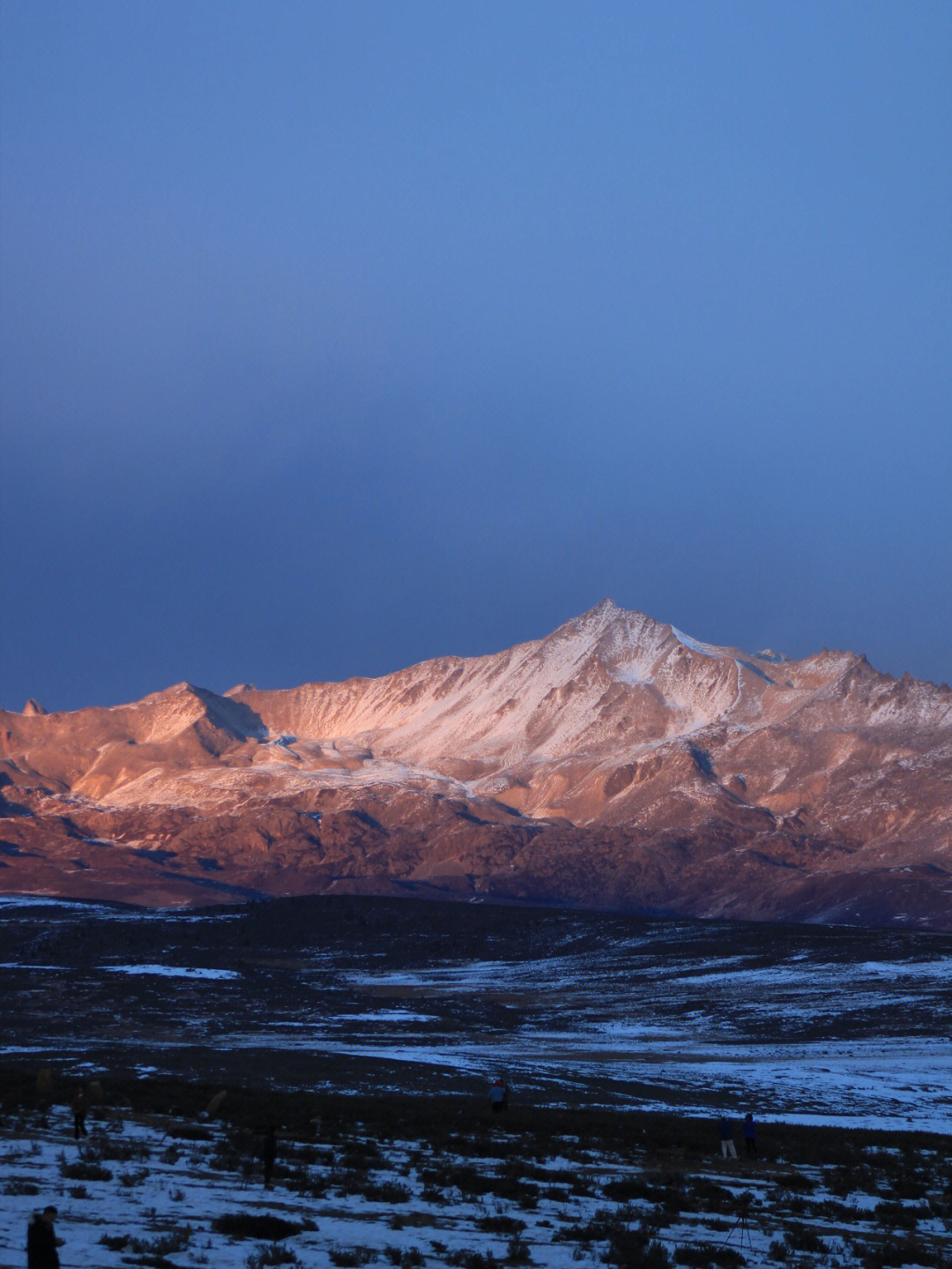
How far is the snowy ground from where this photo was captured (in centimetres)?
2256

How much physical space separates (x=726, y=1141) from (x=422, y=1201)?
49.8ft

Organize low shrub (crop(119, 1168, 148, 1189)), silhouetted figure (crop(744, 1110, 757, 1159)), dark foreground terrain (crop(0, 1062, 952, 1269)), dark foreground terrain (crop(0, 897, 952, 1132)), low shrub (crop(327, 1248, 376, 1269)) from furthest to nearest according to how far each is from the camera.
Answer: dark foreground terrain (crop(0, 897, 952, 1132)) → silhouetted figure (crop(744, 1110, 757, 1159)) → low shrub (crop(119, 1168, 148, 1189)) → dark foreground terrain (crop(0, 1062, 952, 1269)) → low shrub (crop(327, 1248, 376, 1269))

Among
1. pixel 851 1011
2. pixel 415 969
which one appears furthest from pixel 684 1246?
pixel 415 969

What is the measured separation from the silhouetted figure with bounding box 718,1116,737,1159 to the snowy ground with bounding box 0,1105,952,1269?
1.14 meters

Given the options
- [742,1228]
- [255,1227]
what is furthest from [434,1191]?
[255,1227]

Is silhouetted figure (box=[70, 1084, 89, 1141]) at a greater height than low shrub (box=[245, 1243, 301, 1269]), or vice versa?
silhouetted figure (box=[70, 1084, 89, 1141])

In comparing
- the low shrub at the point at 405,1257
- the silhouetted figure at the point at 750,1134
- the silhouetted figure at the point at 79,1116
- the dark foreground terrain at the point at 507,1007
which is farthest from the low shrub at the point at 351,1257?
the dark foreground terrain at the point at 507,1007

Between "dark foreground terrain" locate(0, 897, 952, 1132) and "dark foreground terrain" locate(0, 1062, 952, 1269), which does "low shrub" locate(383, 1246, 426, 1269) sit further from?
"dark foreground terrain" locate(0, 897, 952, 1132)

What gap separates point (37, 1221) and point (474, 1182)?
13426 millimetres

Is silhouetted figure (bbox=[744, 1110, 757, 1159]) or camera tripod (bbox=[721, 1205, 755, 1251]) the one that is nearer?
camera tripod (bbox=[721, 1205, 755, 1251])

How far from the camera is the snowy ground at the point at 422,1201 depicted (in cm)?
2256

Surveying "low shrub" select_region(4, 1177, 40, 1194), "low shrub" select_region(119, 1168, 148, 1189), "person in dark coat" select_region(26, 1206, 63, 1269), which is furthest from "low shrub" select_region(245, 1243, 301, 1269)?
"low shrub" select_region(119, 1168, 148, 1189)

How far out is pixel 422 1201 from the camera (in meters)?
27.7

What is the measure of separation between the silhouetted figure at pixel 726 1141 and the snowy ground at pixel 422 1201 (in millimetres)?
1141
